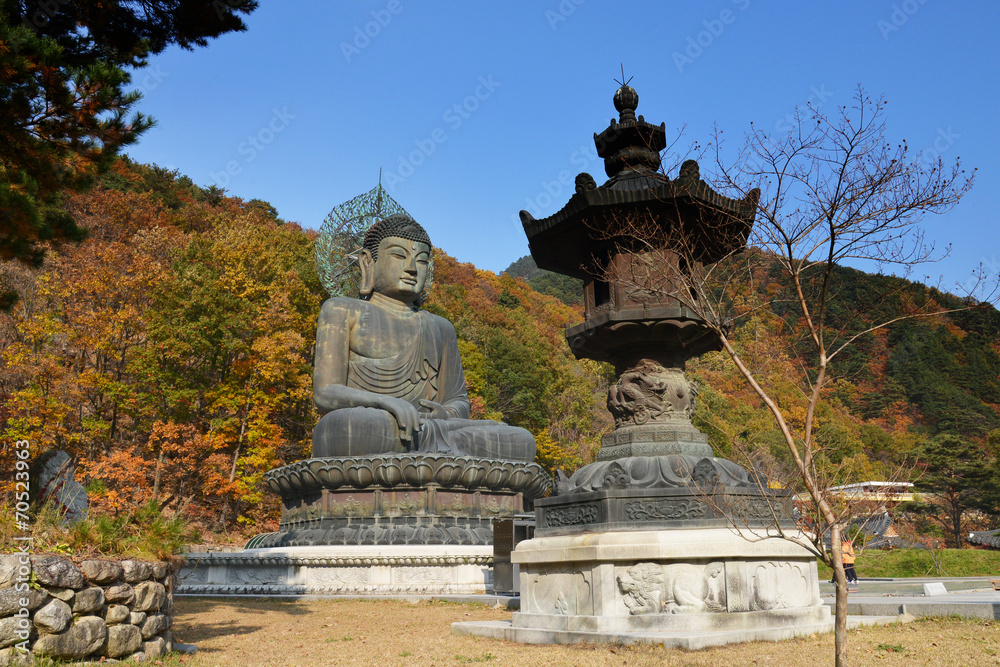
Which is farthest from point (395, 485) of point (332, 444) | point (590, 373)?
point (590, 373)

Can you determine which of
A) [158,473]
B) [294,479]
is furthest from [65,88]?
[158,473]

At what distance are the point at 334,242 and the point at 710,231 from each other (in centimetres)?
1080

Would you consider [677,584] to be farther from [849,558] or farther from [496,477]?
[496,477]

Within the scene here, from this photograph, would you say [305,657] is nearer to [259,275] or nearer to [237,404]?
[237,404]

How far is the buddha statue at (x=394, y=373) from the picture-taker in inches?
496

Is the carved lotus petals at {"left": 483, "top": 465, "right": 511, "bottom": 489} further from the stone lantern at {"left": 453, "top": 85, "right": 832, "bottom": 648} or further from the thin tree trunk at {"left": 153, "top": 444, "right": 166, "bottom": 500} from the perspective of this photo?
the thin tree trunk at {"left": 153, "top": 444, "right": 166, "bottom": 500}

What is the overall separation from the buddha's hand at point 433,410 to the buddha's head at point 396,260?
2250mm

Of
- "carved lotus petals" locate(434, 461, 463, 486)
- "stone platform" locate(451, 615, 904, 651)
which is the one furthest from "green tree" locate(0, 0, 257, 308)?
"carved lotus petals" locate(434, 461, 463, 486)

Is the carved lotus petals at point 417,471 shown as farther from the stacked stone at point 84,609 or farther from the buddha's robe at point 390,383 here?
the stacked stone at point 84,609

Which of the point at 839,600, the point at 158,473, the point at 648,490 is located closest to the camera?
the point at 839,600

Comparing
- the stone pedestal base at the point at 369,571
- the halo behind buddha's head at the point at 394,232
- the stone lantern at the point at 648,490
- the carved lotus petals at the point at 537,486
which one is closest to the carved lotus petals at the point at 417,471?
the stone pedestal base at the point at 369,571

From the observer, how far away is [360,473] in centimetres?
1216

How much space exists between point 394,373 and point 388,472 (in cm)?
262

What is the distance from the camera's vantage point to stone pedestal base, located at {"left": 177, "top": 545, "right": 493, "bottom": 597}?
10.6m
